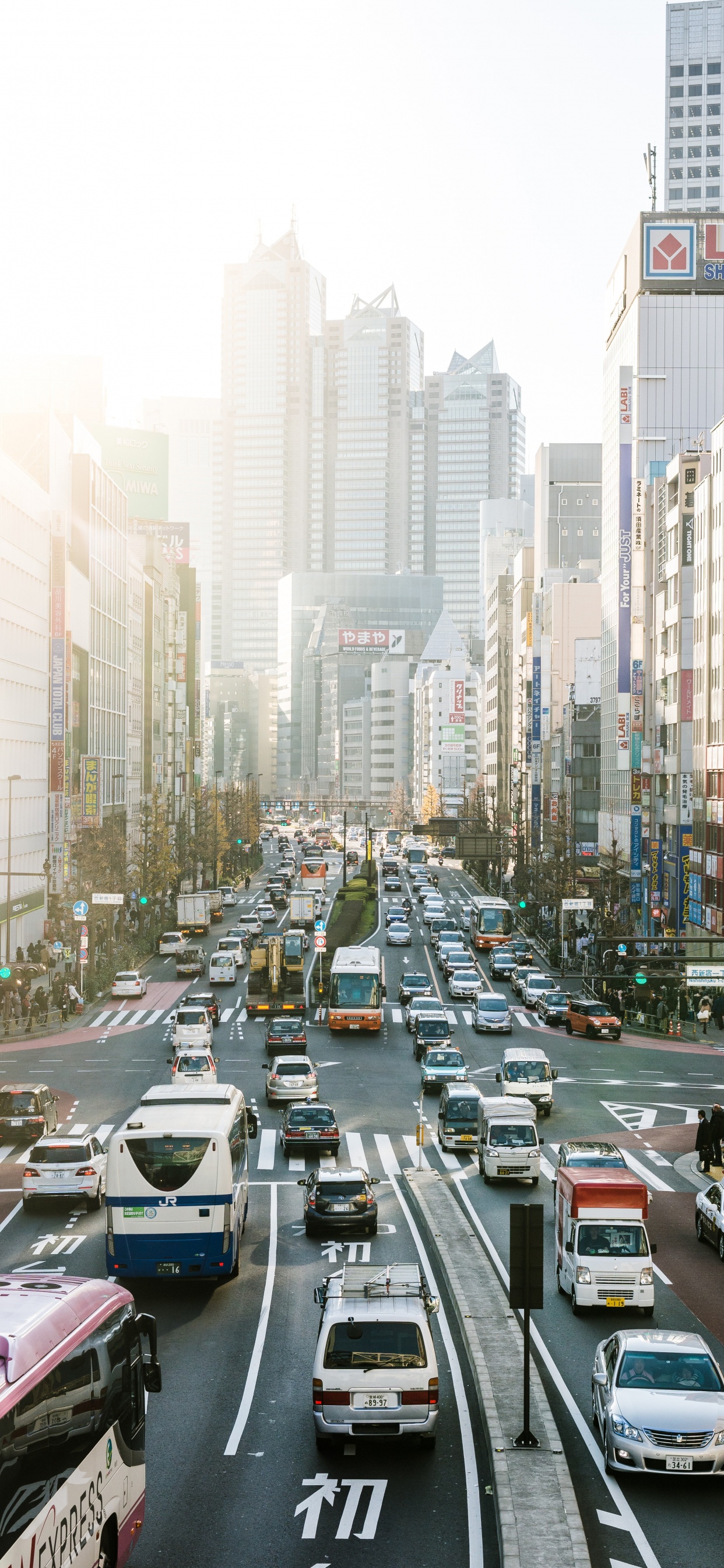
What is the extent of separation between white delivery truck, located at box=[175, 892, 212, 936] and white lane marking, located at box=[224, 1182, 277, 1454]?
2512 inches

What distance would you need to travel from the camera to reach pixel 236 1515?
49.4ft

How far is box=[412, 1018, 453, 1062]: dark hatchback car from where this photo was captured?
5416 centimetres

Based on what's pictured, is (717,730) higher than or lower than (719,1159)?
higher

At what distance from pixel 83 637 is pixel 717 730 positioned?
145 feet

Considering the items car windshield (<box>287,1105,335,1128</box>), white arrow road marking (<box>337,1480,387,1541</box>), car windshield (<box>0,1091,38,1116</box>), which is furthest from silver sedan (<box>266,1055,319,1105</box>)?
white arrow road marking (<box>337,1480,387,1541</box>)

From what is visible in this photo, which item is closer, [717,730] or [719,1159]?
[719,1159]

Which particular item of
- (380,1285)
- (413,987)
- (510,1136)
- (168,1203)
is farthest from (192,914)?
(380,1285)

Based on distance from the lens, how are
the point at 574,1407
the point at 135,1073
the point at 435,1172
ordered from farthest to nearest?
1. the point at 135,1073
2. the point at 435,1172
3. the point at 574,1407

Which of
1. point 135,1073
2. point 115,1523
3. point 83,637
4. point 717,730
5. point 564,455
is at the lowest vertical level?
point 135,1073

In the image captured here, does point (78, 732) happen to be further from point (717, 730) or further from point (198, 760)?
point (198, 760)

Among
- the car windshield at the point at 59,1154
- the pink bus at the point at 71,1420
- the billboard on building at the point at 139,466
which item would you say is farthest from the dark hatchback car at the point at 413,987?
the billboard on building at the point at 139,466

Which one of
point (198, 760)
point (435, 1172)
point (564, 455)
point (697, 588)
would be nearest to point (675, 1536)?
point (435, 1172)

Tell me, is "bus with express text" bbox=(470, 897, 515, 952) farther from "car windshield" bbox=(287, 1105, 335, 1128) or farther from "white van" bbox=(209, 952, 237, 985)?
"car windshield" bbox=(287, 1105, 335, 1128)

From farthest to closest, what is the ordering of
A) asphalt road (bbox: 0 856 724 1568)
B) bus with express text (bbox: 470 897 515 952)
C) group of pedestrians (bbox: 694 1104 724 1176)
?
bus with express text (bbox: 470 897 515 952) → group of pedestrians (bbox: 694 1104 724 1176) → asphalt road (bbox: 0 856 724 1568)
